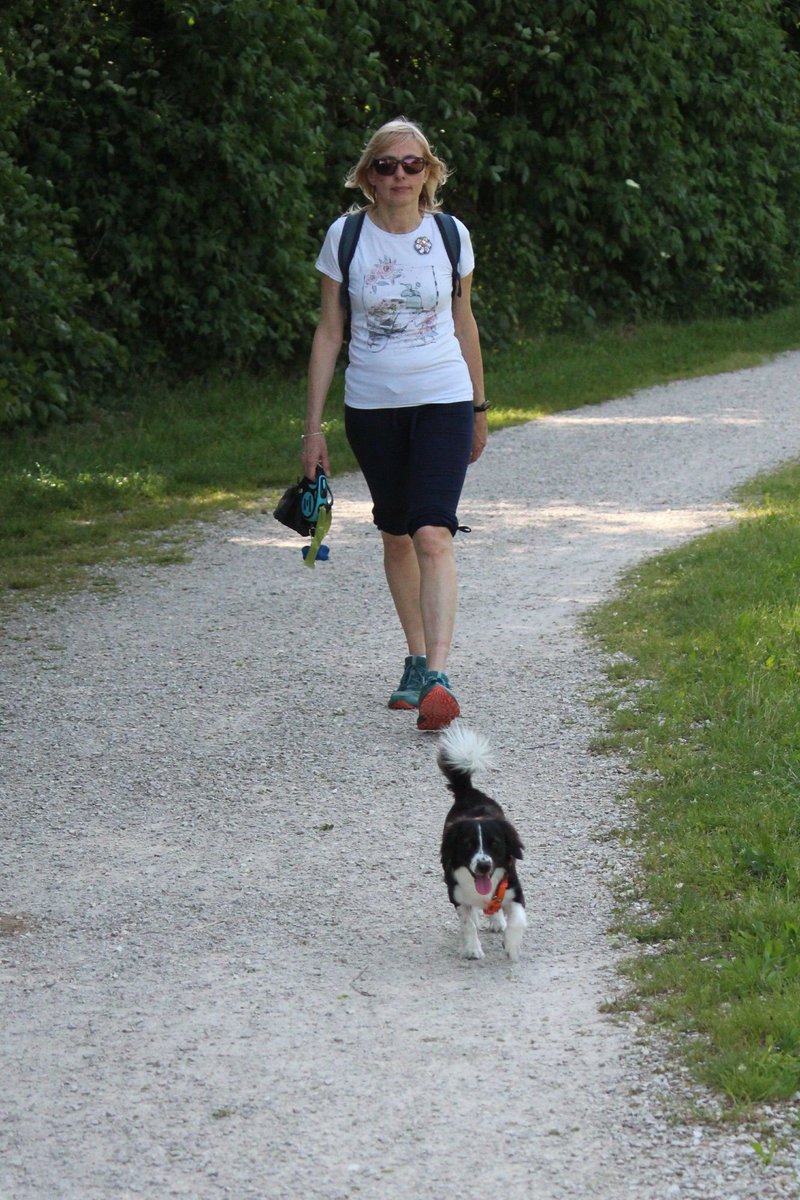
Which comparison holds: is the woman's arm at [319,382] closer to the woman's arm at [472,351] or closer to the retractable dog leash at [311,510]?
the retractable dog leash at [311,510]

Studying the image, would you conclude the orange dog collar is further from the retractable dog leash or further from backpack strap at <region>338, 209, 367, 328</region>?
backpack strap at <region>338, 209, 367, 328</region>

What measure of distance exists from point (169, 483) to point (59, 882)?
6296 mm

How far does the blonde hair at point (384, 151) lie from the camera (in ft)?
18.3

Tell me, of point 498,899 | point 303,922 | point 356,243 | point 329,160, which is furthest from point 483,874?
point 329,160

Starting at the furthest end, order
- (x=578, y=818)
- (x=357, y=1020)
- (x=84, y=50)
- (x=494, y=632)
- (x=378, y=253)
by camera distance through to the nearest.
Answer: (x=84, y=50), (x=494, y=632), (x=378, y=253), (x=578, y=818), (x=357, y=1020)

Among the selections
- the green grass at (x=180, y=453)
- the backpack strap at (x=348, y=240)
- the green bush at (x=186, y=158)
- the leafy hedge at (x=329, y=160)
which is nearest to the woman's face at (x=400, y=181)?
the backpack strap at (x=348, y=240)

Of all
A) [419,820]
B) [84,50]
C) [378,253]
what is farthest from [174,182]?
[419,820]

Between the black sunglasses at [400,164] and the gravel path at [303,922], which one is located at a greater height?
the black sunglasses at [400,164]

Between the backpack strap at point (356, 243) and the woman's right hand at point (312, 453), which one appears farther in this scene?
the woman's right hand at point (312, 453)

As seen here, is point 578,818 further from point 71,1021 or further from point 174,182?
point 174,182

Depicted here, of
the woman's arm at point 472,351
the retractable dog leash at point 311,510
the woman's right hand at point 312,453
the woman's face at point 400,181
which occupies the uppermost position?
the woman's face at point 400,181

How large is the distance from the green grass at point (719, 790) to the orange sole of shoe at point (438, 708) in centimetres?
56

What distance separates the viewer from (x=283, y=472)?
1115cm

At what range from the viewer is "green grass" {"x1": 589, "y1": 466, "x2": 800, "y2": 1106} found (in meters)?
3.57
